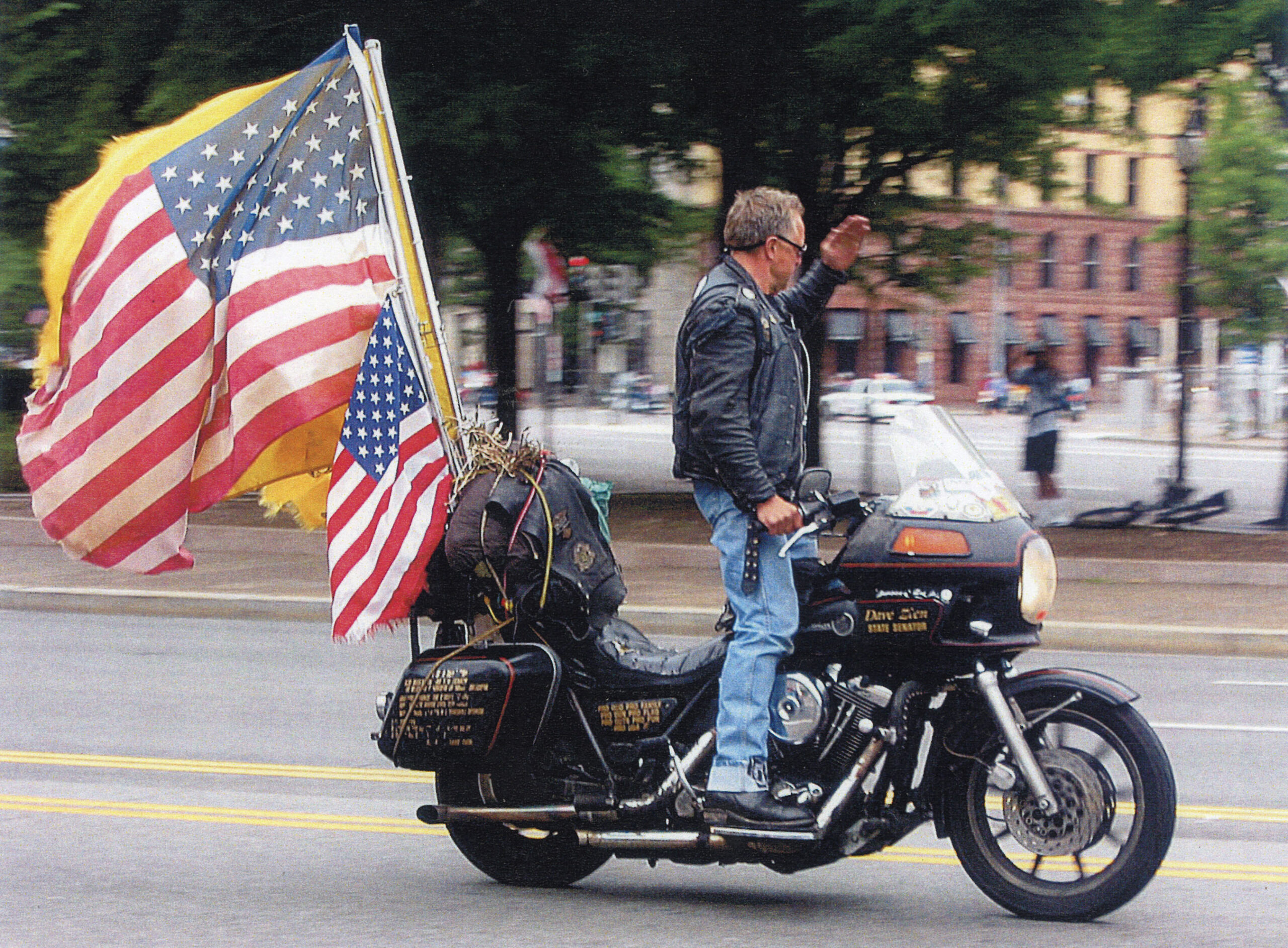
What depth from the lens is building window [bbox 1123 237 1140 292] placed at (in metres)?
71.1

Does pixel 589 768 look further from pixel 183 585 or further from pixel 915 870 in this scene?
pixel 183 585

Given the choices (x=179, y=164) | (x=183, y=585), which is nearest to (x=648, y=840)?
(x=179, y=164)

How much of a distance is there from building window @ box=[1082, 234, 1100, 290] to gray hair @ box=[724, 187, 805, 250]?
222 ft

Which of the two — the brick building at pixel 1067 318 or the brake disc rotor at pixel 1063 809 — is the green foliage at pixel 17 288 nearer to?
the brake disc rotor at pixel 1063 809

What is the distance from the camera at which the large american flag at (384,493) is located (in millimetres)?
5082

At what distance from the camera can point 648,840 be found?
4.99m

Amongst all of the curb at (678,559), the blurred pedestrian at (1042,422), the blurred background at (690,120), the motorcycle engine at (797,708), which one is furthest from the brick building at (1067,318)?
the motorcycle engine at (797,708)

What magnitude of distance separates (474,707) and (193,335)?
147 centimetres

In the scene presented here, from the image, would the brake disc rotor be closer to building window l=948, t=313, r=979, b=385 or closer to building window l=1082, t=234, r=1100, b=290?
building window l=948, t=313, r=979, b=385

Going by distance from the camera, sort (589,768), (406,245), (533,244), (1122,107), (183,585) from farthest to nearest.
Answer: (533,244) → (1122,107) → (183,585) → (406,245) → (589,768)

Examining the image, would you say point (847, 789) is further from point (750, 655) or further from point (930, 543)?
point (930, 543)

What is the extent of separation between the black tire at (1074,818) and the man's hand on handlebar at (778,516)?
2.71 feet

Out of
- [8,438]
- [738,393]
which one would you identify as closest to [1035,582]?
[738,393]

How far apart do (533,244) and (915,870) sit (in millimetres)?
14414
